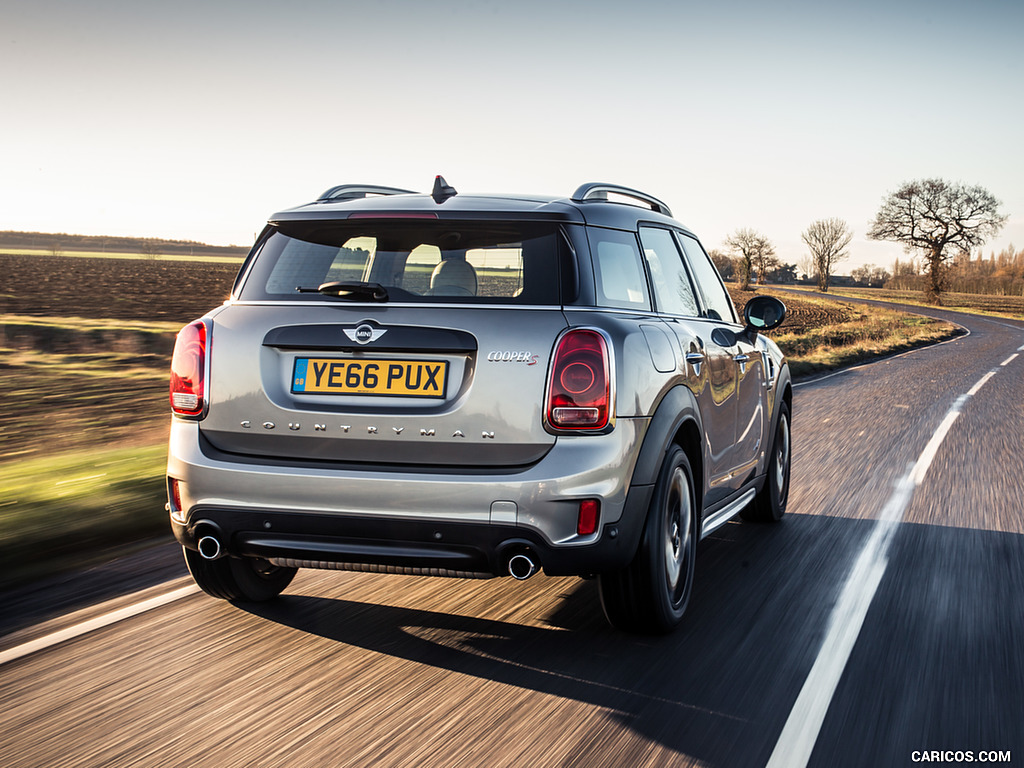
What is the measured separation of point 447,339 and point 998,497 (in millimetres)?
5581

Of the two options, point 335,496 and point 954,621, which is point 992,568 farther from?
point 335,496

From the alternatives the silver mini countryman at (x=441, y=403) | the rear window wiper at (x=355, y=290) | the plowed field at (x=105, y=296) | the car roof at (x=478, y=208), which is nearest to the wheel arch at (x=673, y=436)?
the silver mini countryman at (x=441, y=403)

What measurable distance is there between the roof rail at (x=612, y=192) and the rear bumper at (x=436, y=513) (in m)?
1.13

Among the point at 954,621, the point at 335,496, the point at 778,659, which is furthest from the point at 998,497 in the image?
the point at 335,496

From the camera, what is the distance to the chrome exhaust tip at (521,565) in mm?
3635

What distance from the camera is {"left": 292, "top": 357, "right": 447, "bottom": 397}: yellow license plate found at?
12.1ft

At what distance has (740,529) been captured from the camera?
6441 mm

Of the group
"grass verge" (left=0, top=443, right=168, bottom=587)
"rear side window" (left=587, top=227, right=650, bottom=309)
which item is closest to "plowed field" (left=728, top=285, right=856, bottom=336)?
"grass verge" (left=0, top=443, right=168, bottom=587)

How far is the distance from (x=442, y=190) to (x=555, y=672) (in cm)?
207

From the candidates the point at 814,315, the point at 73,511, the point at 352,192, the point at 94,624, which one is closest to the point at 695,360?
the point at 352,192

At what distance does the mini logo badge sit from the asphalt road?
124 cm

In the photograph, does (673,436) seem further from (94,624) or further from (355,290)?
(94,624)

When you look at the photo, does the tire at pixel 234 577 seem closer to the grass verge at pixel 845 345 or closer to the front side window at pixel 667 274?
the front side window at pixel 667 274

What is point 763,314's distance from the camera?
591 cm
